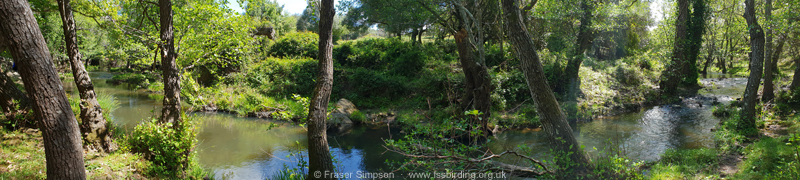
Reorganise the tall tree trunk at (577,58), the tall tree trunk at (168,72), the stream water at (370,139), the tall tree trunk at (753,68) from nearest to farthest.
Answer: the tall tree trunk at (168,72), the tall tree trunk at (753,68), the stream water at (370,139), the tall tree trunk at (577,58)

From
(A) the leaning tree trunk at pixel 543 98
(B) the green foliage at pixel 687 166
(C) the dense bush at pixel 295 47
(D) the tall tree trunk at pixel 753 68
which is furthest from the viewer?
(C) the dense bush at pixel 295 47

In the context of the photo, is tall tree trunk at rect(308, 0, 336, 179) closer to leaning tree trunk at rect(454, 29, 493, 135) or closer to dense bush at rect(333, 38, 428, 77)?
leaning tree trunk at rect(454, 29, 493, 135)

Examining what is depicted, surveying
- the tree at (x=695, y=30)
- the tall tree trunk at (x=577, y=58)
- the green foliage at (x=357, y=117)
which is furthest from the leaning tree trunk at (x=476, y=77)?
the tree at (x=695, y=30)

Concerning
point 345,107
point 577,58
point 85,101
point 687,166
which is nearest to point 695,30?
point 577,58

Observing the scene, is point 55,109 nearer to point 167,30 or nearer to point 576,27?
point 167,30

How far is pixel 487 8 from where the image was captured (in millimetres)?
17953

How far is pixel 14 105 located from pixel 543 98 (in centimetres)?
928

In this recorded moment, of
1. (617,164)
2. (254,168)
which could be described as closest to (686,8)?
(617,164)

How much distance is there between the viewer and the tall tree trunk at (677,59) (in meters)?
14.9

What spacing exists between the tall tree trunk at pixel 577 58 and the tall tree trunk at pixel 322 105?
1151 centimetres

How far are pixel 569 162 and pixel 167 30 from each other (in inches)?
259

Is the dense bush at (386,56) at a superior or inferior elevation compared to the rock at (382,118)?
superior

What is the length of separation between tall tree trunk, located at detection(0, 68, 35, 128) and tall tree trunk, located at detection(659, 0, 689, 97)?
19622mm

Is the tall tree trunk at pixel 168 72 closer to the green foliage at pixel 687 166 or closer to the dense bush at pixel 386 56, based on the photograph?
the green foliage at pixel 687 166
